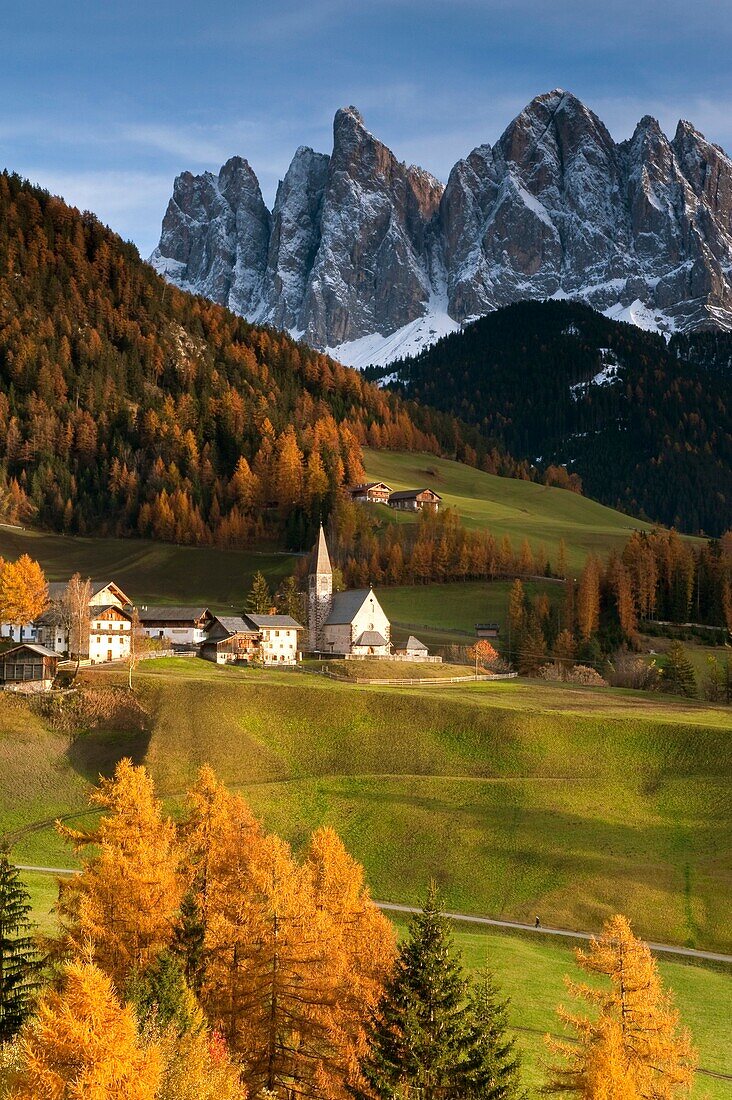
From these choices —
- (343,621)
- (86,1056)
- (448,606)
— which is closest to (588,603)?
(448,606)

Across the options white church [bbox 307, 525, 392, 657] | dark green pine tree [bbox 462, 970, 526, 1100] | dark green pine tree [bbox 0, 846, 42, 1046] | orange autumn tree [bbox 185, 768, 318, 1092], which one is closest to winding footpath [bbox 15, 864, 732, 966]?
dark green pine tree [bbox 0, 846, 42, 1046]

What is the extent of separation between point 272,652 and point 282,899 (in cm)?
8248

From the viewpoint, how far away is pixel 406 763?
3125 inches

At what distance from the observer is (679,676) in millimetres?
109125

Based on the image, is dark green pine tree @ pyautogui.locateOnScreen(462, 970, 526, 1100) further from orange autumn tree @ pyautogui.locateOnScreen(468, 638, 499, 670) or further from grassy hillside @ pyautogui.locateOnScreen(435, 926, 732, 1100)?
orange autumn tree @ pyautogui.locateOnScreen(468, 638, 499, 670)

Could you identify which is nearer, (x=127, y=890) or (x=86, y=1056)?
(x=86, y=1056)

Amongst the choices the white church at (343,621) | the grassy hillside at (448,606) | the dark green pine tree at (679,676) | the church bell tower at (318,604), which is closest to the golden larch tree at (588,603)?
the grassy hillside at (448,606)

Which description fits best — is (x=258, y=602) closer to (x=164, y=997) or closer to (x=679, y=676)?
(x=679, y=676)

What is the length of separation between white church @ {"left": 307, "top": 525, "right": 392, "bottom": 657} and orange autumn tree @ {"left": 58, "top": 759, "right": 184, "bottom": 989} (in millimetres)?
77567

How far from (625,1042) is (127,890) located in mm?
17923

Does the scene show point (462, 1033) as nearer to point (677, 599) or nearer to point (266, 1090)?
point (266, 1090)

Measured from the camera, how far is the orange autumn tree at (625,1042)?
27.4m

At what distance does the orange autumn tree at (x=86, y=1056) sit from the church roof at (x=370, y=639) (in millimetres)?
96640

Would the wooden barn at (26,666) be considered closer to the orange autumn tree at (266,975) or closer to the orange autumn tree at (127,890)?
the orange autumn tree at (127,890)
